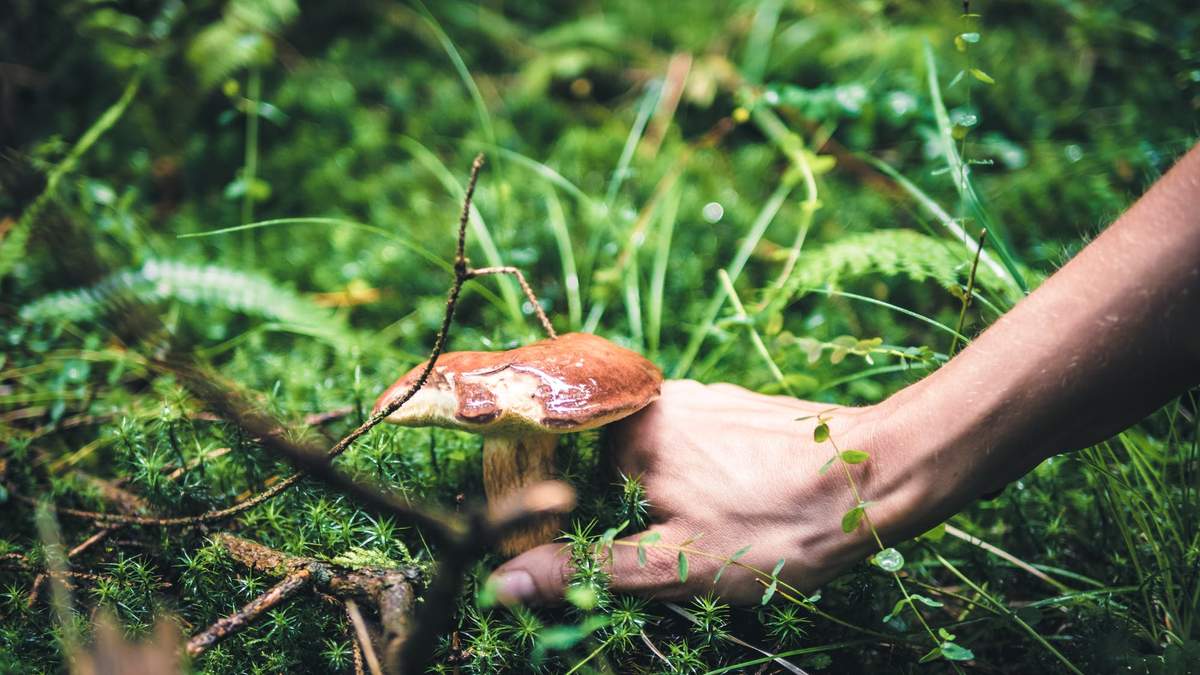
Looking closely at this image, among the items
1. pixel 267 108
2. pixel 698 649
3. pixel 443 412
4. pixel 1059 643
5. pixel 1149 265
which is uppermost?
pixel 1149 265

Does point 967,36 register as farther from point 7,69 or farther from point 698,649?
point 7,69

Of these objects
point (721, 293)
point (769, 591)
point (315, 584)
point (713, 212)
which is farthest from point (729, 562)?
point (713, 212)

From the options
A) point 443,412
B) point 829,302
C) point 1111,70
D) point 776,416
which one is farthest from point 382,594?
point 1111,70

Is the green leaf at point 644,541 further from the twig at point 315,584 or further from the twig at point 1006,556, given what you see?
the twig at point 1006,556

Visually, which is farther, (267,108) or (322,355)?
(267,108)

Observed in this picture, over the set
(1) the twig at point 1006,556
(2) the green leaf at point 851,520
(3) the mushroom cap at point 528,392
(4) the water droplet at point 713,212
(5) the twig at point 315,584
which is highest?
(3) the mushroom cap at point 528,392

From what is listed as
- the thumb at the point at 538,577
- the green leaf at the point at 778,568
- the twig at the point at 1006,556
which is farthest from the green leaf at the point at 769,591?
the twig at the point at 1006,556
